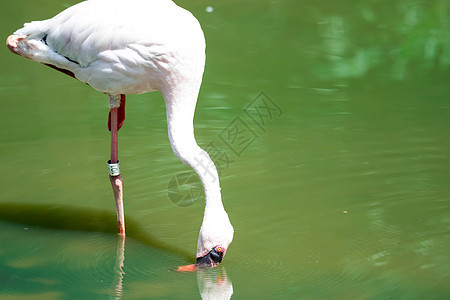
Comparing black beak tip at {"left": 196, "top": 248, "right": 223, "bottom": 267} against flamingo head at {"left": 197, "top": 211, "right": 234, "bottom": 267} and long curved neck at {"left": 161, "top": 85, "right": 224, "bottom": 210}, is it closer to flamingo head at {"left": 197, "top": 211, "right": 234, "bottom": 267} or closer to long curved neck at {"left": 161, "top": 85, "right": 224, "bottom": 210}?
flamingo head at {"left": 197, "top": 211, "right": 234, "bottom": 267}

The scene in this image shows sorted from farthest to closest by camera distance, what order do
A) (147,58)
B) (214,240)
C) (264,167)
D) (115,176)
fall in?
(264,167), (115,176), (147,58), (214,240)

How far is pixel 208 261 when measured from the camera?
430 cm

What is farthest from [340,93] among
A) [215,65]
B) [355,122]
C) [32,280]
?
[32,280]

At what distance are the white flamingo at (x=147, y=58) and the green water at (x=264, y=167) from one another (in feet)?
1.15

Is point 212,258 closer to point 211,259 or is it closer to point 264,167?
point 211,259

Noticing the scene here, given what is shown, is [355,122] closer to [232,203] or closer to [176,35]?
[232,203]

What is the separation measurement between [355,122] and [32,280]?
13.0ft

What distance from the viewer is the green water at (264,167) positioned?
424 cm

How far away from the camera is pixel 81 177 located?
5941 millimetres

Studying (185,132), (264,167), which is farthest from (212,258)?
(264,167)

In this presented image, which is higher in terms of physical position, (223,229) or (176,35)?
(176,35)

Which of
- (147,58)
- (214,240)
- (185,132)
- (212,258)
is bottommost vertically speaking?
(212,258)

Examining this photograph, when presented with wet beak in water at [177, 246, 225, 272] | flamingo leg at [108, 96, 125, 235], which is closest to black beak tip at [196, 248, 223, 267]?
wet beak in water at [177, 246, 225, 272]

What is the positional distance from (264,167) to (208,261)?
1.87 metres
